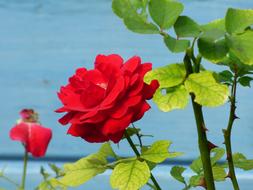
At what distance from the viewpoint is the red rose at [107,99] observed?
0.58 metres

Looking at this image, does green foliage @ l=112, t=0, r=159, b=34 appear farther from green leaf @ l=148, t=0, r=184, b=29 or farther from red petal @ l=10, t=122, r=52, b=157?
red petal @ l=10, t=122, r=52, b=157

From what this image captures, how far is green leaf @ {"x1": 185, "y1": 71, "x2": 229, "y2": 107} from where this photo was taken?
0.54 metres

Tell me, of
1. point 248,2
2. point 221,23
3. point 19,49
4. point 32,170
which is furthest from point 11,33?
point 221,23

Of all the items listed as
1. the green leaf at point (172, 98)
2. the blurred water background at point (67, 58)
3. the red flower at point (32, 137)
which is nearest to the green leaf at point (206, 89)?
the green leaf at point (172, 98)

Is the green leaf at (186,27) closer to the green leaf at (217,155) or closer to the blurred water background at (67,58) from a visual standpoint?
the green leaf at (217,155)

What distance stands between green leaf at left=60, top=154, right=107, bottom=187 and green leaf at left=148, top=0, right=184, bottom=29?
0.63ft

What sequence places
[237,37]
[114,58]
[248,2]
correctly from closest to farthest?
[237,37], [114,58], [248,2]

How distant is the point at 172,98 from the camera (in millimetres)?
552

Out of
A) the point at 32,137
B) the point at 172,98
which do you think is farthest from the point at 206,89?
the point at 32,137

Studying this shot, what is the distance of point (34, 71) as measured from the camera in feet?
4.11

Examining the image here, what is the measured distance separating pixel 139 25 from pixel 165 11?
0.09ft

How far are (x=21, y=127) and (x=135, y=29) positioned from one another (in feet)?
0.46

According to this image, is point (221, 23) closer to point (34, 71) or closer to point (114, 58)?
point (114, 58)

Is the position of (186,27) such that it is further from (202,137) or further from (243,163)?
(243,163)
